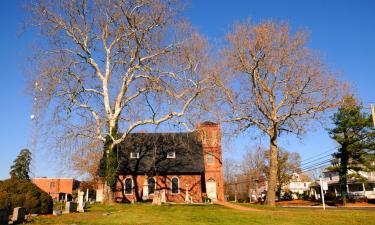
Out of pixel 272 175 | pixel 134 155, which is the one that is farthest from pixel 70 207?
pixel 134 155

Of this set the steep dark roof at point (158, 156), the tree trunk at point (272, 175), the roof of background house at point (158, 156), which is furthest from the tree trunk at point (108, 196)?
the tree trunk at point (272, 175)

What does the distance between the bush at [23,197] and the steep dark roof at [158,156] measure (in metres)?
19.1

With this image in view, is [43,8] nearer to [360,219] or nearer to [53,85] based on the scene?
[53,85]

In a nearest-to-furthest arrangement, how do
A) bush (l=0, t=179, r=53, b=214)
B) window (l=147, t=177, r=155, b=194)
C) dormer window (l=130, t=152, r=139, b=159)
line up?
bush (l=0, t=179, r=53, b=214) < window (l=147, t=177, r=155, b=194) < dormer window (l=130, t=152, r=139, b=159)

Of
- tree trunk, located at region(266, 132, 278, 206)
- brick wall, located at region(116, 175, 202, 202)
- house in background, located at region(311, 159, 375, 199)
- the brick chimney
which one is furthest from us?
house in background, located at region(311, 159, 375, 199)

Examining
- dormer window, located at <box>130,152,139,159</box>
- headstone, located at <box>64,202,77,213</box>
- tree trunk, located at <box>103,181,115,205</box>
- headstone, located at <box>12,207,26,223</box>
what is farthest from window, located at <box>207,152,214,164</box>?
headstone, located at <box>12,207,26,223</box>

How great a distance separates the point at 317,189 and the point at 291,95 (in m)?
47.3

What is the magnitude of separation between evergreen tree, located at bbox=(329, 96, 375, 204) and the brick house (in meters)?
13.8

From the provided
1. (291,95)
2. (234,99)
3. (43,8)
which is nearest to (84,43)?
(43,8)

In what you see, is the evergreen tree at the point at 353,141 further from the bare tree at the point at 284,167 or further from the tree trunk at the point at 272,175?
the bare tree at the point at 284,167

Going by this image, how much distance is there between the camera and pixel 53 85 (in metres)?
24.4

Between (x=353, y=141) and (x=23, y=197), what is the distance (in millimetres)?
33504

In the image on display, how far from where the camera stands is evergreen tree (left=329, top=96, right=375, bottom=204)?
123ft

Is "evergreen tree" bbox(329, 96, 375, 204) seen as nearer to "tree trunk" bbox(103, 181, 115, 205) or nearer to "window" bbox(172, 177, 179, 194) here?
"window" bbox(172, 177, 179, 194)
